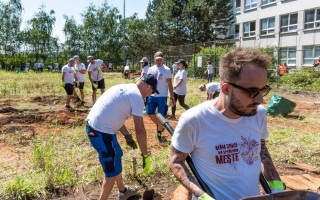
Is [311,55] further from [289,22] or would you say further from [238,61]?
[238,61]

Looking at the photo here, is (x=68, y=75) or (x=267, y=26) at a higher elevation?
(x=267, y=26)

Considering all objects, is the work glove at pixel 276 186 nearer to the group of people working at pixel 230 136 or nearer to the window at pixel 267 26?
the group of people working at pixel 230 136

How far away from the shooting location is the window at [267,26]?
96.7 ft

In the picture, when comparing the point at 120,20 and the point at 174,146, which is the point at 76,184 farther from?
the point at 120,20

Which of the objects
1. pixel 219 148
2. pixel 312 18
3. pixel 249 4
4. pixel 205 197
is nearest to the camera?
pixel 205 197

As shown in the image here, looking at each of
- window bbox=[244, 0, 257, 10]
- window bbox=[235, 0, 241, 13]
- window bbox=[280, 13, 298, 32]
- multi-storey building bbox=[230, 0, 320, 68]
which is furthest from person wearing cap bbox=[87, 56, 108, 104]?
window bbox=[235, 0, 241, 13]

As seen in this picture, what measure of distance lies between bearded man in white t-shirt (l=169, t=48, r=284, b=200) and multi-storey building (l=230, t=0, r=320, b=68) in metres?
19.4

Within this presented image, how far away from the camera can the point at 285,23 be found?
27.9 m

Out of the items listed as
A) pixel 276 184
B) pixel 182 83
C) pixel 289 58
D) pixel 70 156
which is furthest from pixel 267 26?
pixel 276 184

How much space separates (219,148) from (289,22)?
28.2 m

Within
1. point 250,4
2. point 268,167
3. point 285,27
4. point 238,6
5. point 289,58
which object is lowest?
point 268,167

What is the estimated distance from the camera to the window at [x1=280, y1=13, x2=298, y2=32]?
26.7 m

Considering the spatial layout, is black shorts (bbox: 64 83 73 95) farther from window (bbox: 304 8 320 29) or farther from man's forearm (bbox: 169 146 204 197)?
window (bbox: 304 8 320 29)

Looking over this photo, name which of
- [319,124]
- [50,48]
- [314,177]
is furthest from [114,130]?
[50,48]
